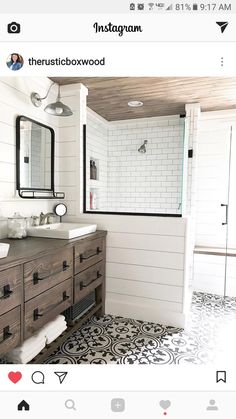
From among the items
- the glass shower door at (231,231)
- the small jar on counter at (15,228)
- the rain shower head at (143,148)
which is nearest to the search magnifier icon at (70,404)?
the small jar on counter at (15,228)

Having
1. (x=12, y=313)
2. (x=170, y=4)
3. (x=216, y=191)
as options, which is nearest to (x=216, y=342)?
(x=12, y=313)

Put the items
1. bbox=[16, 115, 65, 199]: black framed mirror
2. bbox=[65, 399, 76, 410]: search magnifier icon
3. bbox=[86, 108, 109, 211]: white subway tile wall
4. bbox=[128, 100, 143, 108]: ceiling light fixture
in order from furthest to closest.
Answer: bbox=[86, 108, 109, 211]: white subway tile wall, bbox=[128, 100, 143, 108]: ceiling light fixture, bbox=[16, 115, 65, 199]: black framed mirror, bbox=[65, 399, 76, 410]: search magnifier icon

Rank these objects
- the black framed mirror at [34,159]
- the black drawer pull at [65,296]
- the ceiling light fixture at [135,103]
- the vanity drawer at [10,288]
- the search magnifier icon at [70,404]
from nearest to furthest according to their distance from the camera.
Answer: the search magnifier icon at [70,404], the vanity drawer at [10,288], the black drawer pull at [65,296], the black framed mirror at [34,159], the ceiling light fixture at [135,103]

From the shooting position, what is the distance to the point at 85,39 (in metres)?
0.64

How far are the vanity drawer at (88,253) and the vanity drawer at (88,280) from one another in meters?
0.04

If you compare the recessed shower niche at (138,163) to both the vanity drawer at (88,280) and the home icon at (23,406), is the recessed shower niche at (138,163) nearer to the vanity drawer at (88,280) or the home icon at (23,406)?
the vanity drawer at (88,280)

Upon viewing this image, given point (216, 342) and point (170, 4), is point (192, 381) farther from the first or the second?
point (216, 342)

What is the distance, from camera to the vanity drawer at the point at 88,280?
5.09 ft

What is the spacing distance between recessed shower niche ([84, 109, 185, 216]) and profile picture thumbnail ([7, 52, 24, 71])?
2.12 meters

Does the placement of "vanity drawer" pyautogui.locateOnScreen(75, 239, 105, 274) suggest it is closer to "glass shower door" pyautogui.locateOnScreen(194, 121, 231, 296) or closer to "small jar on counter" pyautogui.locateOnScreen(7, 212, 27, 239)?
"small jar on counter" pyautogui.locateOnScreen(7, 212, 27, 239)

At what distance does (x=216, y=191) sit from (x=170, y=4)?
243 centimetres

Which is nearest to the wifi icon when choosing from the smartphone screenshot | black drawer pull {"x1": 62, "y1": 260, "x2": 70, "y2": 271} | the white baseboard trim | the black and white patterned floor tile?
the smartphone screenshot

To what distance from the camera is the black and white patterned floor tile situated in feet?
4.75

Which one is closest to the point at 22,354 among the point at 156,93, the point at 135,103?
the point at 156,93
